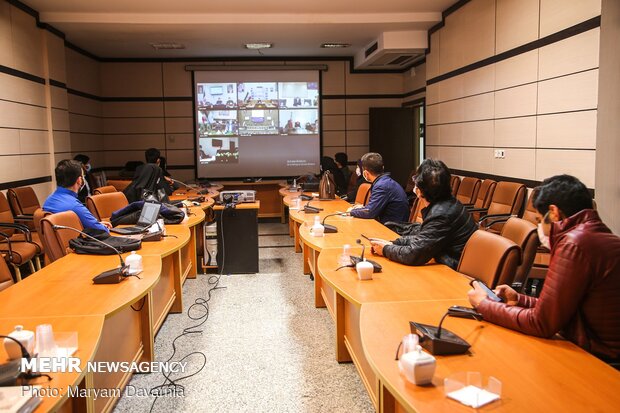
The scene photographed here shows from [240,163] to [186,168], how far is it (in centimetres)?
118

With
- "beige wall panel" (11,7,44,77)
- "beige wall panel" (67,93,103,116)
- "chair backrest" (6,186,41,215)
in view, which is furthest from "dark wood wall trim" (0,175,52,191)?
"beige wall panel" (67,93,103,116)

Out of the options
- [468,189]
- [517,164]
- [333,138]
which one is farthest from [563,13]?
[333,138]

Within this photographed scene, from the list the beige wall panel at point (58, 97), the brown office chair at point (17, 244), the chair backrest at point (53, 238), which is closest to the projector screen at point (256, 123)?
the beige wall panel at point (58, 97)

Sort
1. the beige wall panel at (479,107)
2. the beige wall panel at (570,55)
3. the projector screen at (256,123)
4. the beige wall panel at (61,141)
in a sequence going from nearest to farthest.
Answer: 1. the beige wall panel at (570,55)
2. the beige wall panel at (479,107)
3. the beige wall panel at (61,141)
4. the projector screen at (256,123)

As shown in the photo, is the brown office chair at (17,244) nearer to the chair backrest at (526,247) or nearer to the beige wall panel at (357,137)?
the chair backrest at (526,247)

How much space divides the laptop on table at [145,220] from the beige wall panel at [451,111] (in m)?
4.75

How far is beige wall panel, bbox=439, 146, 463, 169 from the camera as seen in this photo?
769 centimetres

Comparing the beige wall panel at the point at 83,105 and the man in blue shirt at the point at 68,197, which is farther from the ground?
the beige wall panel at the point at 83,105

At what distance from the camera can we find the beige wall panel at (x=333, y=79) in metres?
11.3

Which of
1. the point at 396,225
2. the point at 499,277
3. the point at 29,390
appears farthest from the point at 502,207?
the point at 29,390

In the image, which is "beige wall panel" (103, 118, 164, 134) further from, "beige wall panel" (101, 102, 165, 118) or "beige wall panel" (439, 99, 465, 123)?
"beige wall panel" (439, 99, 465, 123)

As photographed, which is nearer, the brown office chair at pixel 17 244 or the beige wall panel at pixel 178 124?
the brown office chair at pixel 17 244

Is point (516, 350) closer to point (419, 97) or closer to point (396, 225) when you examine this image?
point (396, 225)

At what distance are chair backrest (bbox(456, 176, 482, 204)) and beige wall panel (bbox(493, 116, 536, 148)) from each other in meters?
0.59
